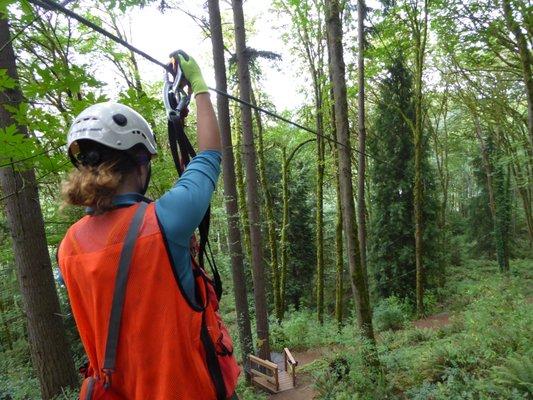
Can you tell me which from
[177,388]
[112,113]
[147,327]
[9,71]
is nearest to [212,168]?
[112,113]

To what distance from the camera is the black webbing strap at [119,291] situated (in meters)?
1.41

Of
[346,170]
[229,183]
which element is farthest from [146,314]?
[229,183]

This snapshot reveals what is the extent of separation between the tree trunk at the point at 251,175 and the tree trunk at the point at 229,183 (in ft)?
1.75

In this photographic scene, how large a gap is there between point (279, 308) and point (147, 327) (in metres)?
17.3

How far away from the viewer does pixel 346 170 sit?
7484mm

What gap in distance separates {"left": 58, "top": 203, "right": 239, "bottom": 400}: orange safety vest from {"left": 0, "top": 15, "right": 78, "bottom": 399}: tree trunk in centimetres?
414

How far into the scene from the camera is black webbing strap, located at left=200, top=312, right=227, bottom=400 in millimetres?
1510

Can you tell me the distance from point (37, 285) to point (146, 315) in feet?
14.6

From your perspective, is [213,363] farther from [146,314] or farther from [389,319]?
[389,319]

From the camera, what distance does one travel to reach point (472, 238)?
3195 centimetres

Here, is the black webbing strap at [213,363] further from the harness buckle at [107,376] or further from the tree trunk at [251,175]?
the tree trunk at [251,175]

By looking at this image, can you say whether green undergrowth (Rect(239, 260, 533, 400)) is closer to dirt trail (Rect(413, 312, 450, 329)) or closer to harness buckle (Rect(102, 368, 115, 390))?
dirt trail (Rect(413, 312, 450, 329))

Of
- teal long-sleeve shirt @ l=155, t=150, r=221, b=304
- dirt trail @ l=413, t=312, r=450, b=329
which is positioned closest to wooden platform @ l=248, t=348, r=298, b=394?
dirt trail @ l=413, t=312, r=450, b=329

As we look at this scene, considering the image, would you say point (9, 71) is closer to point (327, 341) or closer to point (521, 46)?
point (521, 46)
